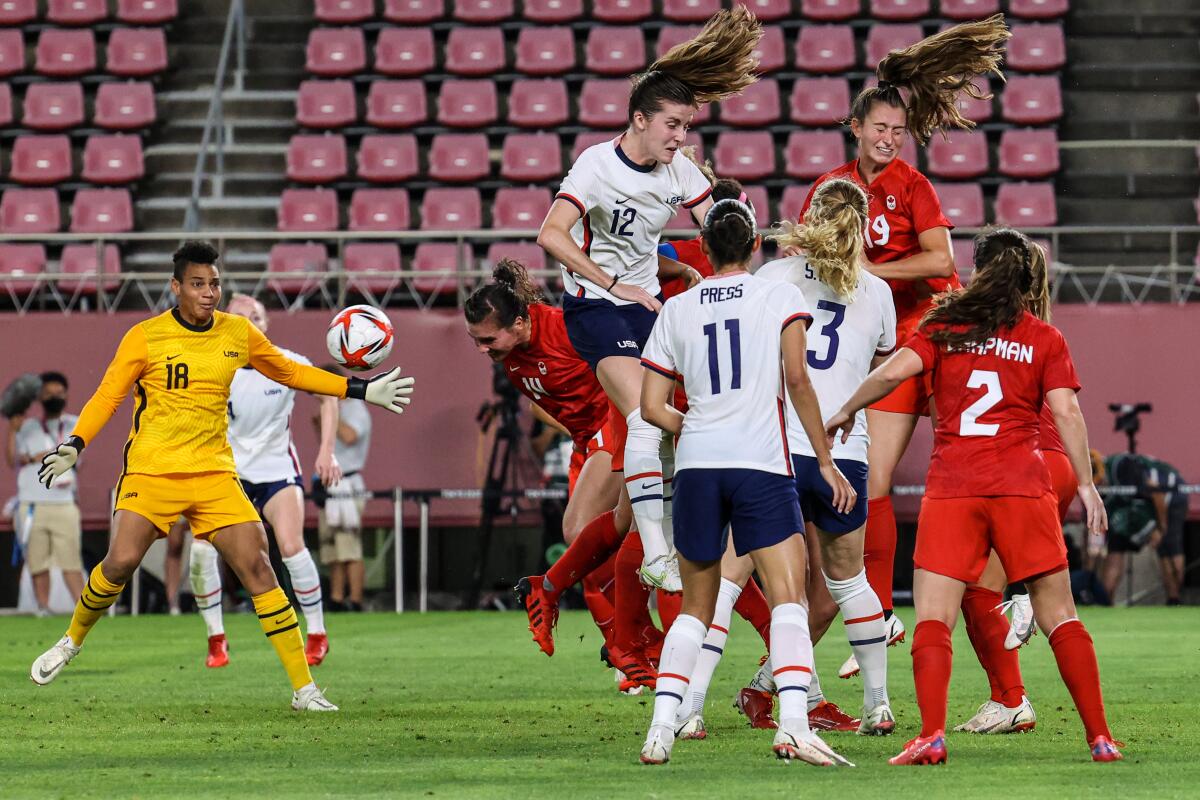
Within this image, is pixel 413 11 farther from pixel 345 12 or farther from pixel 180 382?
pixel 180 382

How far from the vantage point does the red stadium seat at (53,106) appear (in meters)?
21.4

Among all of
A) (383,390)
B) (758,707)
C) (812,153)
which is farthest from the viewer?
(812,153)

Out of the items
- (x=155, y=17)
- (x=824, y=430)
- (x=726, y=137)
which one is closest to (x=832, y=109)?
(x=726, y=137)

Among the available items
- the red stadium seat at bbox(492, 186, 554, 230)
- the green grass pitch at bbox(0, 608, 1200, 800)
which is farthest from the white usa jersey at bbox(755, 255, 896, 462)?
the red stadium seat at bbox(492, 186, 554, 230)

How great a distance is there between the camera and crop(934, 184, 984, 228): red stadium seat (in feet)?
65.3

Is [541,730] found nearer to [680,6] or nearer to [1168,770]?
[1168,770]

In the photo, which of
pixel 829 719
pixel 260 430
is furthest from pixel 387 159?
pixel 829 719

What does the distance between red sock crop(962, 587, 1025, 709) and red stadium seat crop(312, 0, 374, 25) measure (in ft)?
54.7

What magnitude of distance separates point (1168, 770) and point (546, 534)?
444 inches

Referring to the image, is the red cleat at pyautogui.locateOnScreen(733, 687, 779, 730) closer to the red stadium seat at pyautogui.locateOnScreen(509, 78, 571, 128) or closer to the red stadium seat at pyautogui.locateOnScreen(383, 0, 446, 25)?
the red stadium seat at pyautogui.locateOnScreen(509, 78, 571, 128)

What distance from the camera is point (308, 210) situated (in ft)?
66.8

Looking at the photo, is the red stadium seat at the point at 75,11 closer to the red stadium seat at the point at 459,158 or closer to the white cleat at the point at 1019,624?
the red stadium seat at the point at 459,158

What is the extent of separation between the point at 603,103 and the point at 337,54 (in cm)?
346

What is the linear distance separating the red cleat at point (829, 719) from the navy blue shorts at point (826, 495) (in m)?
0.86
